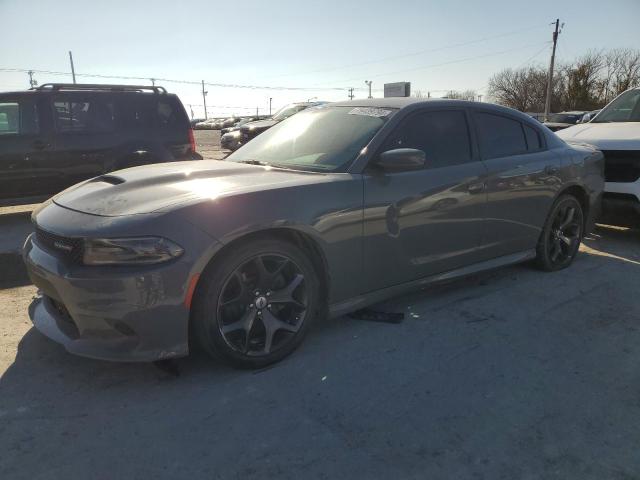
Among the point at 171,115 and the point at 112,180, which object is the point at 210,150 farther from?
the point at 112,180

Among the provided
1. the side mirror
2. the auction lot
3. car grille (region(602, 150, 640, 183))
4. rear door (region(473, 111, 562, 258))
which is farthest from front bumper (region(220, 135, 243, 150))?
the side mirror

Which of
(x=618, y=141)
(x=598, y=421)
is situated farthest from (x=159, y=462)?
(x=618, y=141)

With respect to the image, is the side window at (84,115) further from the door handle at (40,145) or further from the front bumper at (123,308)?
the front bumper at (123,308)

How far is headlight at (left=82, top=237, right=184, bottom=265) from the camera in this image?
8.21 feet

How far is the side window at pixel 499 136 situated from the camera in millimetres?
4125

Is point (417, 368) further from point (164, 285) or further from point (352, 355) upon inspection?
point (164, 285)

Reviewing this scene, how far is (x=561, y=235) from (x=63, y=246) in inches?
171

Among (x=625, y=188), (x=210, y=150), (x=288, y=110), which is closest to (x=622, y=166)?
(x=625, y=188)

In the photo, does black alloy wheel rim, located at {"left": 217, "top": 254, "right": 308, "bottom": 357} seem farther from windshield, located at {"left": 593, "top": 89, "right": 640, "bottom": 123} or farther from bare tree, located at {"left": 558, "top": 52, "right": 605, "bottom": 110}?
bare tree, located at {"left": 558, "top": 52, "right": 605, "bottom": 110}

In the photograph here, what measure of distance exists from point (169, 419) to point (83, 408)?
1.52 feet

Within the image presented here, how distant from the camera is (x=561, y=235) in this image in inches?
193

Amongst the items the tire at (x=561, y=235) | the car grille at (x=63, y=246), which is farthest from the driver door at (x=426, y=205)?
the car grille at (x=63, y=246)

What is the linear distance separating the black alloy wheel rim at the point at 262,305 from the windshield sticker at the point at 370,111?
54.2 inches

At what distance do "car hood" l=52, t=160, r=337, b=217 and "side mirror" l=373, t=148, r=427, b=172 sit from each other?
360 millimetres
